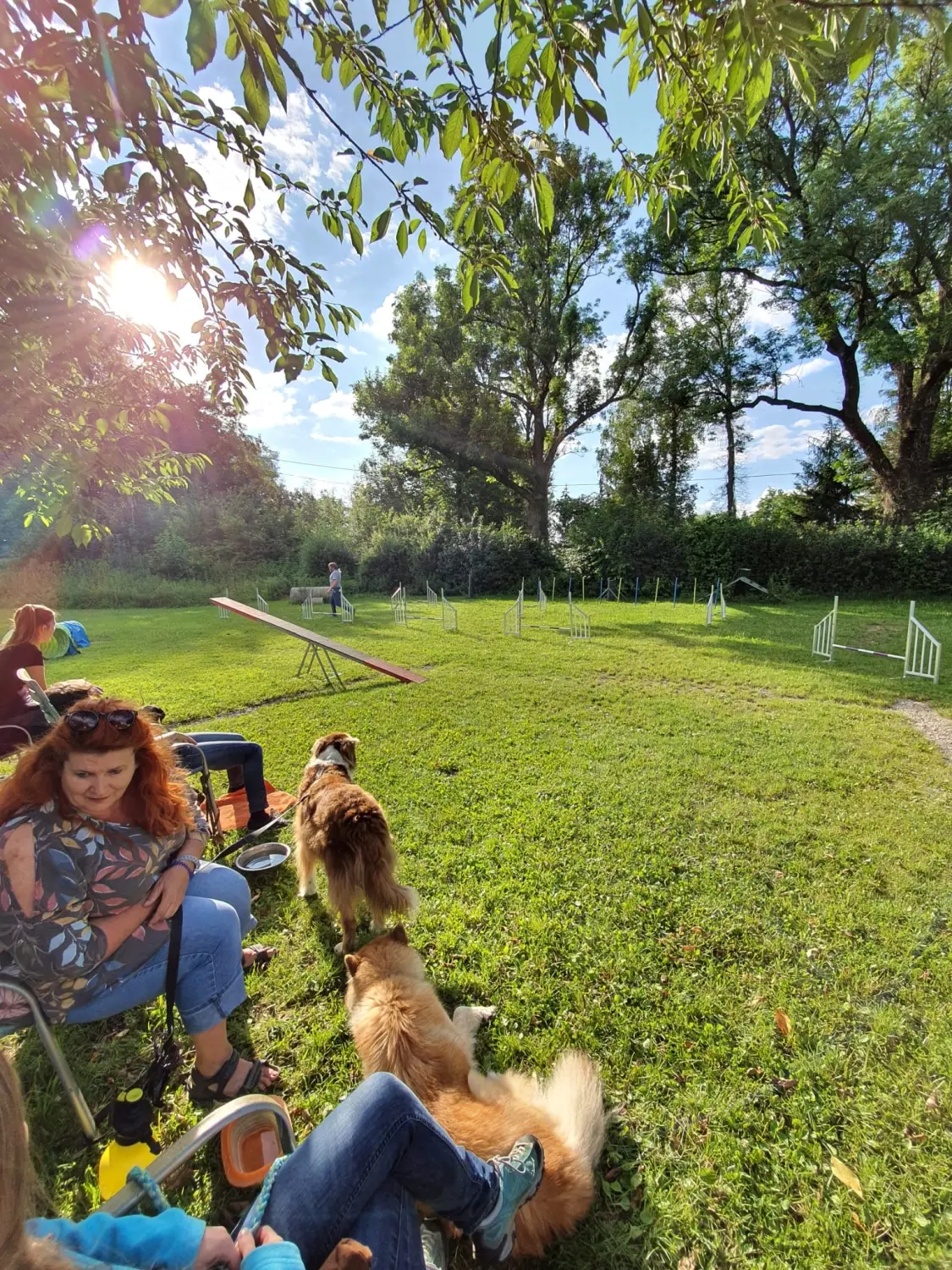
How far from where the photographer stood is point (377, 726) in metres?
6.14

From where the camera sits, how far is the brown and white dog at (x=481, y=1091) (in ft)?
5.07

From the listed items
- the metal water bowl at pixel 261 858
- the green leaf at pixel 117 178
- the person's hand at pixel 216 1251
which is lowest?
the metal water bowl at pixel 261 858

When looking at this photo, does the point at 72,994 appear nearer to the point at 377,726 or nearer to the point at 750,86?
the point at 750,86

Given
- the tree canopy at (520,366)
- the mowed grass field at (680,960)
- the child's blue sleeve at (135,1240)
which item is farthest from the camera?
the tree canopy at (520,366)

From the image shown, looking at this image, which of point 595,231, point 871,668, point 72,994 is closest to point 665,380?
point 595,231

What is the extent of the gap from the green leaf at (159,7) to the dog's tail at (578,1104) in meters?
3.09

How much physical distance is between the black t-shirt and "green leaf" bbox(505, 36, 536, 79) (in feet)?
13.4

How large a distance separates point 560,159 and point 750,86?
530mm

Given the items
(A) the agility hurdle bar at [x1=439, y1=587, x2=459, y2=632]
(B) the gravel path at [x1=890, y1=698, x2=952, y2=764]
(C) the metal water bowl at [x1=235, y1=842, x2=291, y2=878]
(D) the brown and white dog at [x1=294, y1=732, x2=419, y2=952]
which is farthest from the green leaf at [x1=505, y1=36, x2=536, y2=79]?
(A) the agility hurdle bar at [x1=439, y1=587, x2=459, y2=632]

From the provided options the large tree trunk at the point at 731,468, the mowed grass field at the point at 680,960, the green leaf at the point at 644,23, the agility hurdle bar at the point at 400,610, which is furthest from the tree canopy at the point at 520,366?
the green leaf at the point at 644,23

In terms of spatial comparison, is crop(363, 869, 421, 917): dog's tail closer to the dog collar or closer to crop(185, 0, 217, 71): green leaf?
the dog collar

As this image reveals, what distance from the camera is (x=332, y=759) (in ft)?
11.1

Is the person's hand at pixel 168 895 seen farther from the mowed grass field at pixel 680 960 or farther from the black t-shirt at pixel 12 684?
the black t-shirt at pixel 12 684

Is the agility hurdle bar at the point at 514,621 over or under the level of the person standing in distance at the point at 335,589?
under
